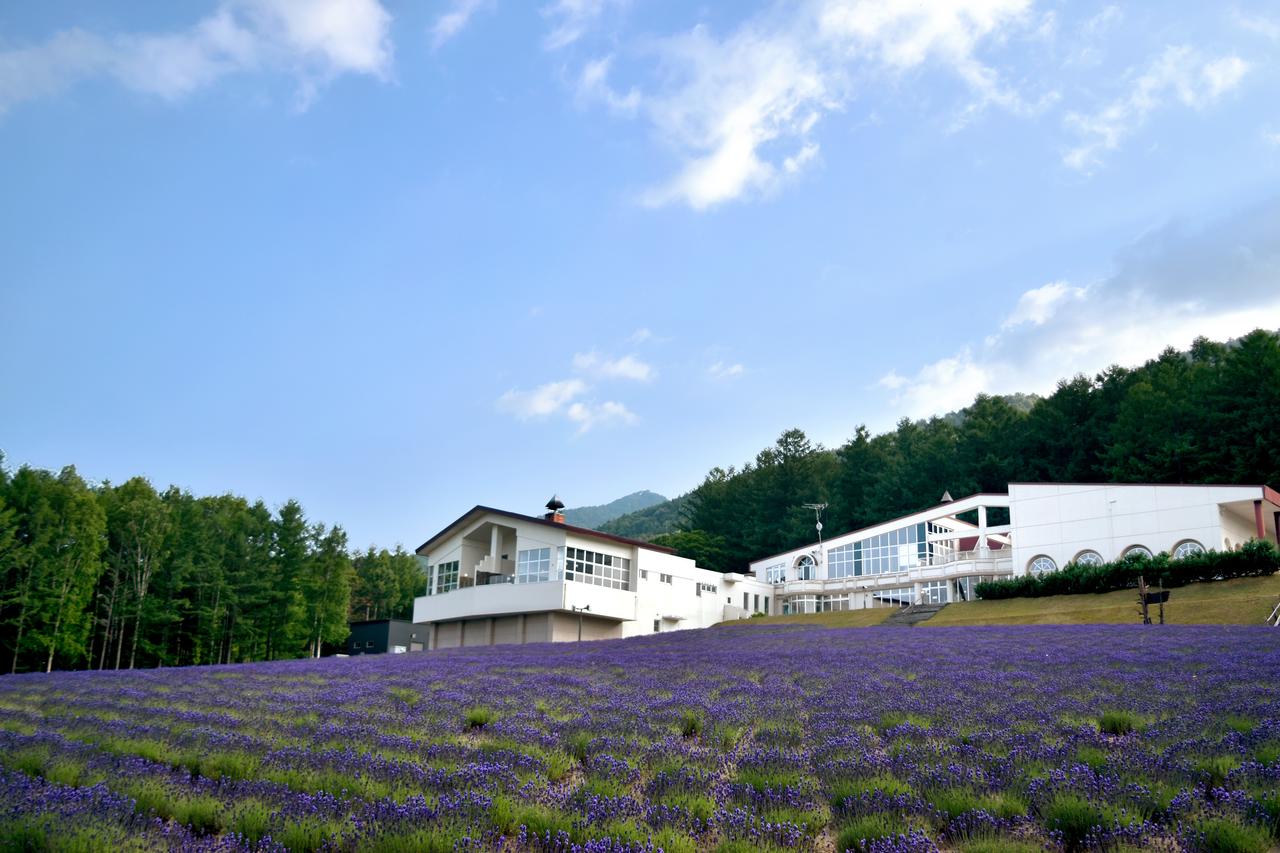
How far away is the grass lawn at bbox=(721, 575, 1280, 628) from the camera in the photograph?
104ft

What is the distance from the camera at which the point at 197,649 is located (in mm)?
55219

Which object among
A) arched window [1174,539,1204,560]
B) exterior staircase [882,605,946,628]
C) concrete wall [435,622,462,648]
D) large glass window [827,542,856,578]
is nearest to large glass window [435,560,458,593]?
concrete wall [435,622,462,648]

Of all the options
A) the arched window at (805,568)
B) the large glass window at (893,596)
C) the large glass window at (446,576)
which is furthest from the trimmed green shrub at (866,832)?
the arched window at (805,568)

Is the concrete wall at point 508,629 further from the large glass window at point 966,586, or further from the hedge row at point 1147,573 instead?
the large glass window at point 966,586

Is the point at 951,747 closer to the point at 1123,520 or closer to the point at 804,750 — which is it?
the point at 804,750

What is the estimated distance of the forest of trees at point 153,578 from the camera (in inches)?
1799

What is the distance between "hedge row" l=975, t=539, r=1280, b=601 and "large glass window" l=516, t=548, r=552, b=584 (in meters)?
23.8

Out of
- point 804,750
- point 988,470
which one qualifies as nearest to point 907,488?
point 988,470

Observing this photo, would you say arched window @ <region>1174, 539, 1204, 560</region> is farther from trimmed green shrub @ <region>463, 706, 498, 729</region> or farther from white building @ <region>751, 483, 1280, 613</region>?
trimmed green shrub @ <region>463, 706, 498, 729</region>

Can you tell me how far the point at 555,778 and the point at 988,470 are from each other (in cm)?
7617

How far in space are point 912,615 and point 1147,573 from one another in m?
10.9

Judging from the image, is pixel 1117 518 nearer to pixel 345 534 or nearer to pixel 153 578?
pixel 345 534

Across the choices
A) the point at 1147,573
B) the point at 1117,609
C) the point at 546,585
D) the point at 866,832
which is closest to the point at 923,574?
the point at 1147,573

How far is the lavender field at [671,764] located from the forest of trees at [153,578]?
119 ft
